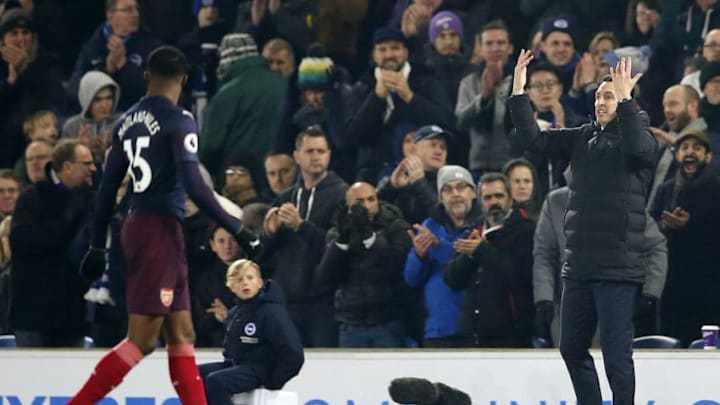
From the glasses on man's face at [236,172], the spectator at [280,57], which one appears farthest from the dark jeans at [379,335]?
the spectator at [280,57]

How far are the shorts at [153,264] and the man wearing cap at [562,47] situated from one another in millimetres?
5066

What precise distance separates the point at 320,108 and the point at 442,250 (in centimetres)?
210

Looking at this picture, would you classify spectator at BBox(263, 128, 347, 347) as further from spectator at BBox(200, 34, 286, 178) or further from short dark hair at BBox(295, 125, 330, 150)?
spectator at BBox(200, 34, 286, 178)

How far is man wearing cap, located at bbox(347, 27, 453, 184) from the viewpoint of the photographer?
13.5m

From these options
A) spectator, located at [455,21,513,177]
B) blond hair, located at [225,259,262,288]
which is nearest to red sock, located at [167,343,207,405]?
Result: blond hair, located at [225,259,262,288]

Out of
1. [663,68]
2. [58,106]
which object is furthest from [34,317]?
[663,68]

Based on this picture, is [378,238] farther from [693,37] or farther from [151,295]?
[151,295]

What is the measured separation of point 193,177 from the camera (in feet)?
28.6

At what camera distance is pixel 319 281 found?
12.7m

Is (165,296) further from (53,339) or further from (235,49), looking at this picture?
(235,49)

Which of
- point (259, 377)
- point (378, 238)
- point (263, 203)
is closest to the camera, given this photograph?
point (259, 377)

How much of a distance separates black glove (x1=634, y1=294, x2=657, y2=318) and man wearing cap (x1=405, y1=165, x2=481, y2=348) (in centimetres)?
121

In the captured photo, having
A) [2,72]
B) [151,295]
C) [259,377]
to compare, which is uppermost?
[2,72]

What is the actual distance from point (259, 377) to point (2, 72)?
18.3 ft
